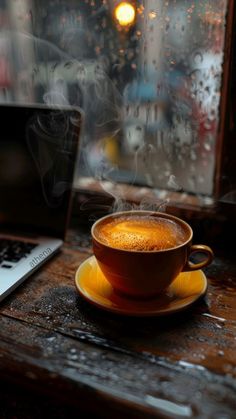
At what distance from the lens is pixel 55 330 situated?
2.01 ft

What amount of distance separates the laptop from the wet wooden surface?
0.19m

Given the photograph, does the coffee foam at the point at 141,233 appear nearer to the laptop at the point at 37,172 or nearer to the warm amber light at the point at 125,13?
the laptop at the point at 37,172

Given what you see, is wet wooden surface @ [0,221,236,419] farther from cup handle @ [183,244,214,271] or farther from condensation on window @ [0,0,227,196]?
condensation on window @ [0,0,227,196]

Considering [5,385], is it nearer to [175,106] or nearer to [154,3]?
[175,106]

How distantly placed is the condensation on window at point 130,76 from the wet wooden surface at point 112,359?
0.35 m

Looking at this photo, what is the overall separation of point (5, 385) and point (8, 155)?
503 mm

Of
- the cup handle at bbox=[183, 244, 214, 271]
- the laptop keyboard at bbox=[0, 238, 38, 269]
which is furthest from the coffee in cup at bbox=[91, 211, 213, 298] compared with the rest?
the laptop keyboard at bbox=[0, 238, 38, 269]

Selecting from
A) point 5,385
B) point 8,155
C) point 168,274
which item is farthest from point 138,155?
point 5,385

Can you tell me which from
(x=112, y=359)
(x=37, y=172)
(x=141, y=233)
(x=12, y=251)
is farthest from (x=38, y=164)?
(x=112, y=359)

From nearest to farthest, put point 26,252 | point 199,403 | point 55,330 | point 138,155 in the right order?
point 199,403 → point 55,330 → point 26,252 → point 138,155

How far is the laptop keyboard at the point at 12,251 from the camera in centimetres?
77

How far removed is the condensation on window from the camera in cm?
83

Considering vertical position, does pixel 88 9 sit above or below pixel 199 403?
above

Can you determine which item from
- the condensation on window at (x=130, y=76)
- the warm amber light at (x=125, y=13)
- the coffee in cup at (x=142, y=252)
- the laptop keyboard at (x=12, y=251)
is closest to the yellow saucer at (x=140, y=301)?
the coffee in cup at (x=142, y=252)
